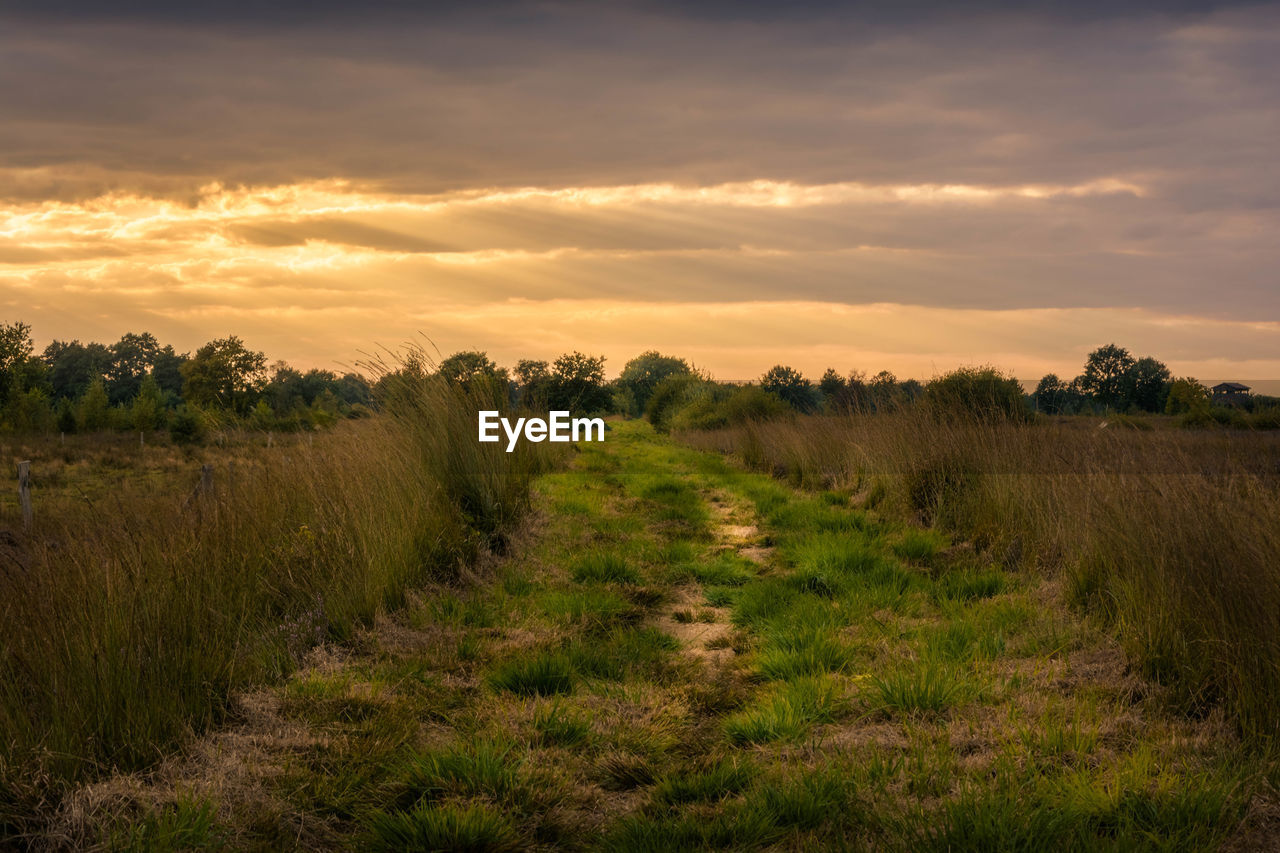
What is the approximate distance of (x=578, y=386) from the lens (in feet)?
110

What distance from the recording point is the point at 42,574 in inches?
154

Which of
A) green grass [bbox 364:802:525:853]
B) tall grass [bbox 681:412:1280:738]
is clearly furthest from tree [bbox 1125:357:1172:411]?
green grass [bbox 364:802:525:853]

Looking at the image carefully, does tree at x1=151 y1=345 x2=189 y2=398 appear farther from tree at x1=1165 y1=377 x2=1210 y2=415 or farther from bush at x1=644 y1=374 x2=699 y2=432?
tree at x1=1165 y1=377 x2=1210 y2=415

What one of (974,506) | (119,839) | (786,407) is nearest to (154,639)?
(119,839)

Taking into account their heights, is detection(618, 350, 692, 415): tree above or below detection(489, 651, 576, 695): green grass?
above

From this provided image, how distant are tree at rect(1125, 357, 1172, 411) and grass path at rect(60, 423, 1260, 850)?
5951cm

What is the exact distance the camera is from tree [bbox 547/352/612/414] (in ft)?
104

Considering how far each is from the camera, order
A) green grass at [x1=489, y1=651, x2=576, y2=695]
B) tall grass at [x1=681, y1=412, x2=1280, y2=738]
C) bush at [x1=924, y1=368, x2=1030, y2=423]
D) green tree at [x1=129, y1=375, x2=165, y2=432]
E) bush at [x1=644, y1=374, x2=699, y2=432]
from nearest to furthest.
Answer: tall grass at [x1=681, y1=412, x2=1280, y2=738] < green grass at [x1=489, y1=651, x2=576, y2=695] < bush at [x1=924, y1=368, x2=1030, y2=423] < green tree at [x1=129, y1=375, x2=165, y2=432] < bush at [x1=644, y1=374, x2=699, y2=432]

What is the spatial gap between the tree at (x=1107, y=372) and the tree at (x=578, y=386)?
4648 centimetres

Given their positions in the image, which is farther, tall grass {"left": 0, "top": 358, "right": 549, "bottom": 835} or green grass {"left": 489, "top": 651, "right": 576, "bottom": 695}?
green grass {"left": 489, "top": 651, "right": 576, "bottom": 695}

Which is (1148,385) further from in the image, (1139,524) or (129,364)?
(129,364)

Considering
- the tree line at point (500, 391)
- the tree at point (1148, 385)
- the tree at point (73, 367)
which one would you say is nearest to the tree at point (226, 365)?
the tree line at point (500, 391)

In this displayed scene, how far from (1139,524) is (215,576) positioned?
546 cm

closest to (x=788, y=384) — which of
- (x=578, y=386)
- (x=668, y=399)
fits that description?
(x=668, y=399)
